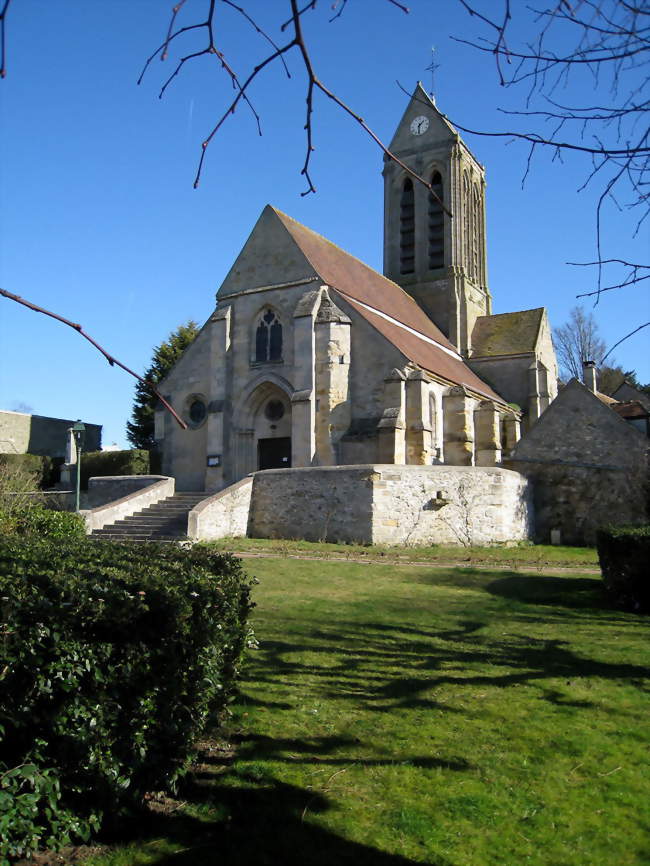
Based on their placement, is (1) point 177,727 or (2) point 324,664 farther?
(2) point 324,664

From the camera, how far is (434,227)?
34844 millimetres

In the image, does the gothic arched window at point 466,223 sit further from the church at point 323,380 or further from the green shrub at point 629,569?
the green shrub at point 629,569

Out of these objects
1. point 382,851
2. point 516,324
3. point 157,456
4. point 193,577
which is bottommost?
point 382,851

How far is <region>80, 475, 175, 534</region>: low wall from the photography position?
18.5m

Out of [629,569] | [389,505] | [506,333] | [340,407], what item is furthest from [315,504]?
[506,333]

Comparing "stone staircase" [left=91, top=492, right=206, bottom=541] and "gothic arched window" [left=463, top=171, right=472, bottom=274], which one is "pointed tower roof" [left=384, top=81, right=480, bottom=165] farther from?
"stone staircase" [left=91, top=492, right=206, bottom=541]

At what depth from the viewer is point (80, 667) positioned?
11.5 feet

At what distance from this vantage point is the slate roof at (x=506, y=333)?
33094 mm

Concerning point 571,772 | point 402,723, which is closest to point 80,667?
point 402,723

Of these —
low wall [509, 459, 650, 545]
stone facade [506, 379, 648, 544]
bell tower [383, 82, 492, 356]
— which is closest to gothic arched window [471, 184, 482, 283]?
bell tower [383, 82, 492, 356]

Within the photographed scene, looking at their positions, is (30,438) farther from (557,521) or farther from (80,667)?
(80,667)

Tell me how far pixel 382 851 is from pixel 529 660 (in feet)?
11.1

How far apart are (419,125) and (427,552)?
2784 cm

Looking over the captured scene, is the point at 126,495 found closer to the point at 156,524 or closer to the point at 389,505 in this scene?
the point at 156,524
